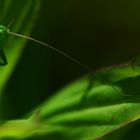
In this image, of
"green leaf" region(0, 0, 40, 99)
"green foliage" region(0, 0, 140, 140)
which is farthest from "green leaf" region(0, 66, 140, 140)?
"green leaf" region(0, 0, 40, 99)

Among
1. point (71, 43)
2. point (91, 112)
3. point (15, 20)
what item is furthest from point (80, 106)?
point (71, 43)

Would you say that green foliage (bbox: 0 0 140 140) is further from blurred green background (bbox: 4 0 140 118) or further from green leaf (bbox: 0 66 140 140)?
blurred green background (bbox: 4 0 140 118)

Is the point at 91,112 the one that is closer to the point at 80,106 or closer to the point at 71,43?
the point at 80,106

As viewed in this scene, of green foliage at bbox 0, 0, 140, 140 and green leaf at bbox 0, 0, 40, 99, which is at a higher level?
green leaf at bbox 0, 0, 40, 99

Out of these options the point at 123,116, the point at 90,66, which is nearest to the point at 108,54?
the point at 90,66

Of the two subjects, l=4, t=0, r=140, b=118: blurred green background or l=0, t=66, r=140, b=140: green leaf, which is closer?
l=0, t=66, r=140, b=140: green leaf
